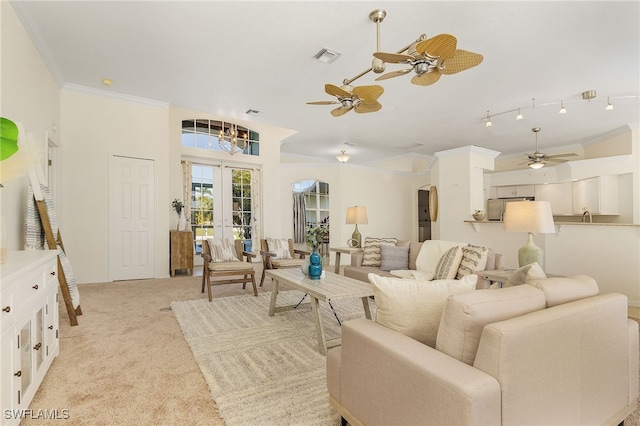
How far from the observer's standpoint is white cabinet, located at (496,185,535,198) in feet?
27.7

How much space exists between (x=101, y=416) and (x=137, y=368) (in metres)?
0.55

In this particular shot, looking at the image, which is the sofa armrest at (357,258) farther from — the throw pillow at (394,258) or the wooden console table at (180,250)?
the wooden console table at (180,250)

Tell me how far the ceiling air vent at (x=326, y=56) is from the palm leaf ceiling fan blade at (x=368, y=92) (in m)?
0.77

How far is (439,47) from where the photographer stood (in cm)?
238

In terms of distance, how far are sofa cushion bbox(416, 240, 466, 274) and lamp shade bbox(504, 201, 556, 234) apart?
750 millimetres

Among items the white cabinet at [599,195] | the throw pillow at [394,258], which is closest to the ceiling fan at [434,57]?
the throw pillow at [394,258]

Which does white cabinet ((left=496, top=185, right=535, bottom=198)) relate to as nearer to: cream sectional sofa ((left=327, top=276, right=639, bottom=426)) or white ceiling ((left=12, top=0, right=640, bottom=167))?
white ceiling ((left=12, top=0, right=640, bottom=167))

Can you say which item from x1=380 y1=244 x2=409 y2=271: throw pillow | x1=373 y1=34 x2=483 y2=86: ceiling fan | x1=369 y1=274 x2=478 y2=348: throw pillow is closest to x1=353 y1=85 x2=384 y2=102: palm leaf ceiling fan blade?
x1=373 y1=34 x2=483 y2=86: ceiling fan

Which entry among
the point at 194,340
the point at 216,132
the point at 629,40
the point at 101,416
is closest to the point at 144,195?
the point at 216,132

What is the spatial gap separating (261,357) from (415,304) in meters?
1.46

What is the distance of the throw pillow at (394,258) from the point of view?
13.5 feet

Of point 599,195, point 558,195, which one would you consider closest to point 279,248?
point 599,195

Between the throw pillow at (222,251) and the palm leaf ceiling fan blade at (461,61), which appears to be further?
the throw pillow at (222,251)

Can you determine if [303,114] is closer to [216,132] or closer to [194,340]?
[216,132]
